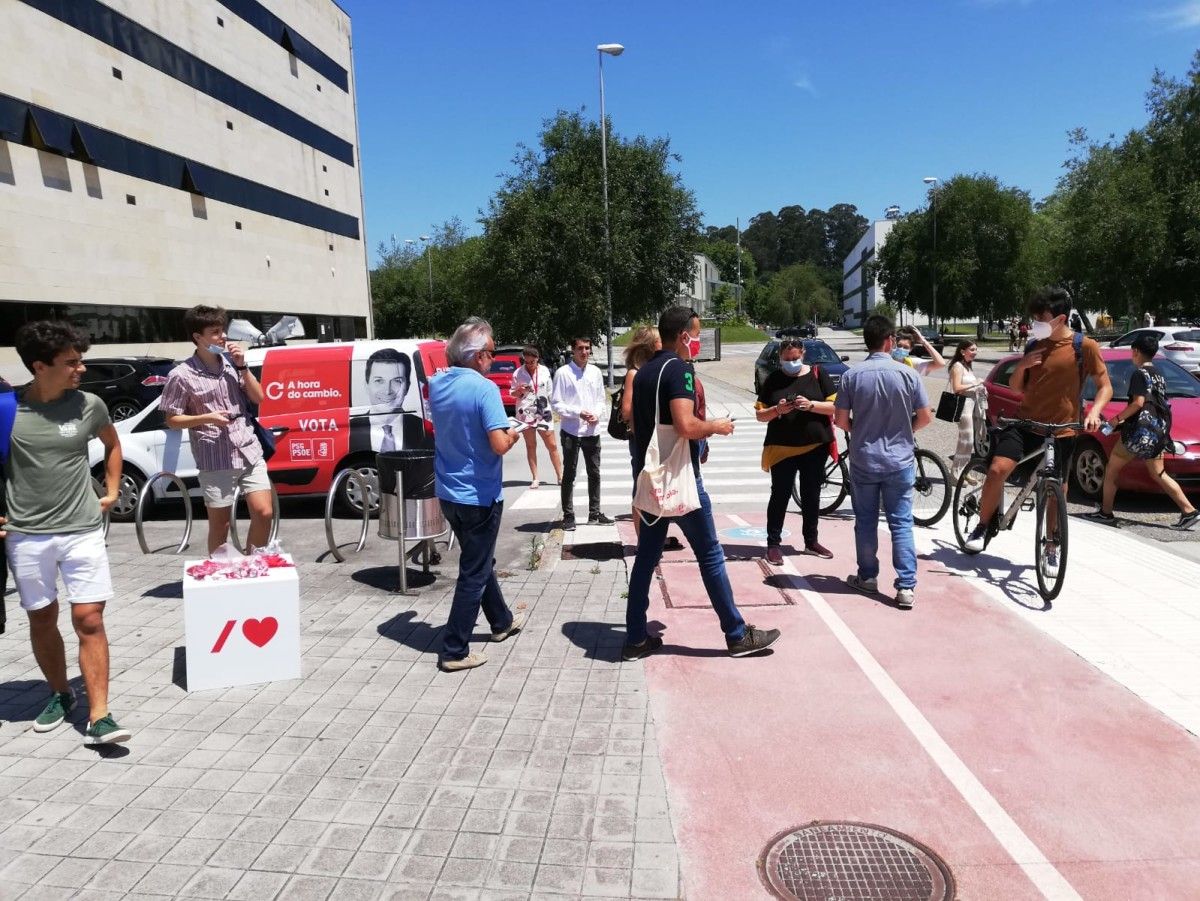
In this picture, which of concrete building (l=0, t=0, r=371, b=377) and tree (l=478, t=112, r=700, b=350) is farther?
tree (l=478, t=112, r=700, b=350)

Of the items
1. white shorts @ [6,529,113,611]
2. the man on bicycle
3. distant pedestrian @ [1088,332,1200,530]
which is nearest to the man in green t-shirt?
white shorts @ [6,529,113,611]

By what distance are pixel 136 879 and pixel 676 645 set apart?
10.1 ft

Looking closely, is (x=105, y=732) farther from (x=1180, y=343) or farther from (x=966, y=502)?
(x=1180, y=343)

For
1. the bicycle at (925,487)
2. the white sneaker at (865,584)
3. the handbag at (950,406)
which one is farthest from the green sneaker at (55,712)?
the handbag at (950,406)

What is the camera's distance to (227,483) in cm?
591

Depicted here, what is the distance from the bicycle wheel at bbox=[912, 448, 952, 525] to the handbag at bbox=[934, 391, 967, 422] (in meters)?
0.59

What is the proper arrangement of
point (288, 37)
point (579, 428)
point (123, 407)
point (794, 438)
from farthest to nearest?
point (288, 37) < point (123, 407) < point (579, 428) < point (794, 438)

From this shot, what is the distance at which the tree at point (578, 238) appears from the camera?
2964 cm

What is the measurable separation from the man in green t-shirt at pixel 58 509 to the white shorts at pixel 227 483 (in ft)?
5.50

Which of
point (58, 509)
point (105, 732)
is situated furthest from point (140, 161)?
point (105, 732)

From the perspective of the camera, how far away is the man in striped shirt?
5688 millimetres

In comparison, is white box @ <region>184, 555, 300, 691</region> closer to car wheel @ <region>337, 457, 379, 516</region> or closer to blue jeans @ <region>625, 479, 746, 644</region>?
blue jeans @ <region>625, 479, 746, 644</region>

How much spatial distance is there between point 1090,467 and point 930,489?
245cm

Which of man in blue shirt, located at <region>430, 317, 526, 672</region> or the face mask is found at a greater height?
the face mask
